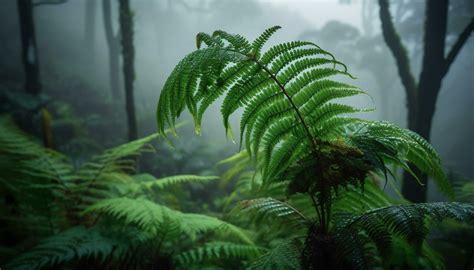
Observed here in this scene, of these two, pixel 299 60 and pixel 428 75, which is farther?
pixel 428 75

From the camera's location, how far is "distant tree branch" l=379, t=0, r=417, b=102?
165 inches

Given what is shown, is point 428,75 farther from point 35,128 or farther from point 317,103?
point 35,128

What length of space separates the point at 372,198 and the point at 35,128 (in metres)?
8.87

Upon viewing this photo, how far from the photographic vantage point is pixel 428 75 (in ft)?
11.8

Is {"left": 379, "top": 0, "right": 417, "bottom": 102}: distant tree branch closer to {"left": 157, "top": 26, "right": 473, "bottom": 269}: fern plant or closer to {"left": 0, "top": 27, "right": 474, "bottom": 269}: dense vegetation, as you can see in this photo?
{"left": 0, "top": 27, "right": 474, "bottom": 269}: dense vegetation

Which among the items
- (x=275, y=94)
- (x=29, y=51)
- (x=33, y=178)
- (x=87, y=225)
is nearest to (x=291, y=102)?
(x=275, y=94)

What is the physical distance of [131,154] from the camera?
2.75 metres

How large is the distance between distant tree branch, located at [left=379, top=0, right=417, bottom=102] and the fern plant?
347 centimetres

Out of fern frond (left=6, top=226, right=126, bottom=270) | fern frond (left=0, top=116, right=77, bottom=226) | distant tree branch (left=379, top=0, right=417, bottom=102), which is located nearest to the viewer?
fern frond (left=6, top=226, right=126, bottom=270)

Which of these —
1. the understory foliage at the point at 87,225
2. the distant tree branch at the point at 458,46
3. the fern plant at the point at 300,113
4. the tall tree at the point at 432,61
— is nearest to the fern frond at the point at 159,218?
the understory foliage at the point at 87,225

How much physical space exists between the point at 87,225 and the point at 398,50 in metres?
4.87

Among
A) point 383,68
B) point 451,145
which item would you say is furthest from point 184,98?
point 451,145

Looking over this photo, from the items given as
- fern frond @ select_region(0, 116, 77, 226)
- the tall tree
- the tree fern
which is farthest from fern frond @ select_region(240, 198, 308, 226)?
the tall tree

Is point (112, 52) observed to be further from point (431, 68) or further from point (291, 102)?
point (291, 102)
